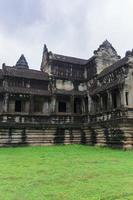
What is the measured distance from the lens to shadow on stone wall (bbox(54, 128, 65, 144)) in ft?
80.2

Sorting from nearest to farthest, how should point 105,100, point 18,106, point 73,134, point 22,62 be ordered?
1. point 105,100
2. point 18,106
3. point 73,134
4. point 22,62

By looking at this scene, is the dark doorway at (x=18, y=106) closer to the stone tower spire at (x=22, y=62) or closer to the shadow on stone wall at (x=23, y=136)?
the shadow on stone wall at (x=23, y=136)

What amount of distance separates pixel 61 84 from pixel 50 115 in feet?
13.6

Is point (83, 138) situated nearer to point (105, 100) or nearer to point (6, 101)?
point (105, 100)

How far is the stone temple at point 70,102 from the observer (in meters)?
20.8

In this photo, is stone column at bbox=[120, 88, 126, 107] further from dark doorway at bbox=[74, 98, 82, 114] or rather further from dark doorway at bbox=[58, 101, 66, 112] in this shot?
dark doorway at bbox=[58, 101, 66, 112]

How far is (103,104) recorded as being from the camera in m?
24.2

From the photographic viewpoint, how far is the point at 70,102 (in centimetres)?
2667

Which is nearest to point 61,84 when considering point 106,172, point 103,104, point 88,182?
point 103,104

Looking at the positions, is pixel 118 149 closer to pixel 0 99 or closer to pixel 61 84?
pixel 61 84

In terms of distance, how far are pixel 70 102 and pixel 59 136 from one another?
4123mm

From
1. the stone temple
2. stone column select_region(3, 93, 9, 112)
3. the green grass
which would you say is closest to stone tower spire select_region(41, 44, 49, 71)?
the stone temple

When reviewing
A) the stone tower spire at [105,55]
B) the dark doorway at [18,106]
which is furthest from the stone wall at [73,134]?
the stone tower spire at [105,55]

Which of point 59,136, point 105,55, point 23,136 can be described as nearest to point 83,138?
point 59,136
